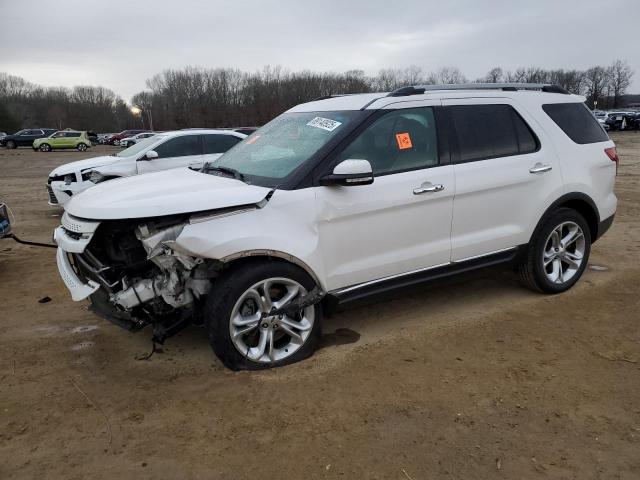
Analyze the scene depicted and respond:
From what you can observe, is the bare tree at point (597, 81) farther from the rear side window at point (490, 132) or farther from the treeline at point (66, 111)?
the rear side window at point (490, 132)

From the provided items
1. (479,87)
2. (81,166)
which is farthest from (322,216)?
(81,166)

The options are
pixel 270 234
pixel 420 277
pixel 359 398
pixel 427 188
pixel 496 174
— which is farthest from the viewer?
pixel 496 174

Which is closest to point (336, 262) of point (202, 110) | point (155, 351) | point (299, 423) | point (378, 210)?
point (378, 210)

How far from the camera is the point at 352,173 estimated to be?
11.0 ft

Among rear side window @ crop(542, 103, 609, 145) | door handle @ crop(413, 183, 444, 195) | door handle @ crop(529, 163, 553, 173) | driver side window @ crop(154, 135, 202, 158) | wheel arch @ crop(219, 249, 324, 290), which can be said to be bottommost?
wheel arch @ crop(219, 249, 324, 290)

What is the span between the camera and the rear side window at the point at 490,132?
→ 13.5 ft

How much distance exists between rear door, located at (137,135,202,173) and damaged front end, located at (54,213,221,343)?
5984 millimetres

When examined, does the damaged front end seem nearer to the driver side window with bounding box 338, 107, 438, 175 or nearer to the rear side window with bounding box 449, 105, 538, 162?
the driver side window with bounding box 338, 107, 438, 175

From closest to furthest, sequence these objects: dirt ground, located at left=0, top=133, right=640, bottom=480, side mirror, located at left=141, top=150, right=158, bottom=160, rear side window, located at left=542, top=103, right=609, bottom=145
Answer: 1. dirt ground, located at left=0, top=133, right=640, bottom=480
2. rear side window, located at left=542, top=103, right=609, bottom=145
3. side mirror, located at left=141, top=150, right=158, bottom=160

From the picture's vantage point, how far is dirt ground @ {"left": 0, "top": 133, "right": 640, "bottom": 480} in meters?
2.63

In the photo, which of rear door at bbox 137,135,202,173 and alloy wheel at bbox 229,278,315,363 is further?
rear door at bbox 137,135,202,173

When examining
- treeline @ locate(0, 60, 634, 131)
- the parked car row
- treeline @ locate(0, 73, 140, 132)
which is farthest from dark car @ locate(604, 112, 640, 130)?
treeline @ locate(0, 73, 140, 132)

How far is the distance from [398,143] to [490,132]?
37.8 inches

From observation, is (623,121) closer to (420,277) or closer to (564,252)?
(564,252)
